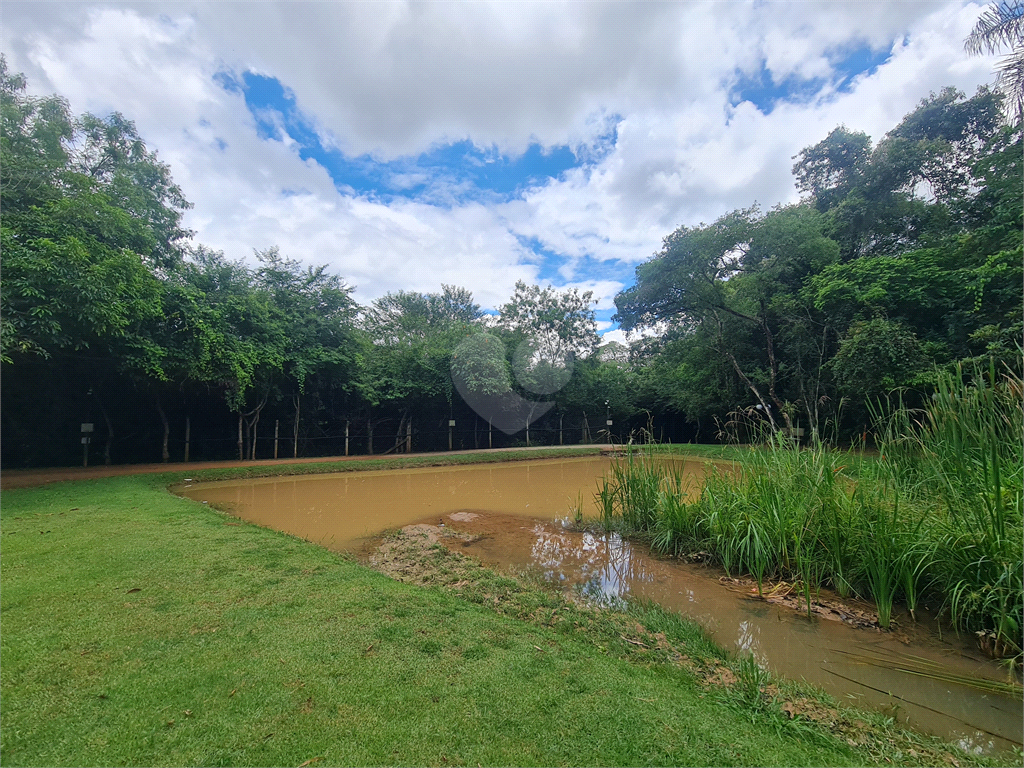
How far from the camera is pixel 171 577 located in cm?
302

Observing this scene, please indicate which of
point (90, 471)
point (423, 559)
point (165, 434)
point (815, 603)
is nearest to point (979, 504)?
point (815, 603)

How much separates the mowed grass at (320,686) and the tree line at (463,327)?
4.14m

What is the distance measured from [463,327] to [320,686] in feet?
51.2

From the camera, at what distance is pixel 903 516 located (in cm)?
306

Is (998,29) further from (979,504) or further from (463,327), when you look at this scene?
(463,327)

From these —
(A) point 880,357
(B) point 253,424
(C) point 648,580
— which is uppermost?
(A) point 880,357

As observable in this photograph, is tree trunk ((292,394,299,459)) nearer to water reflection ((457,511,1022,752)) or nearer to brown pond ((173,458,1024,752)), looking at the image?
brown pond ((173,458,1024,752))

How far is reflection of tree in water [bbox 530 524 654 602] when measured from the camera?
3736 millimetres

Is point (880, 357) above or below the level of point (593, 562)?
above

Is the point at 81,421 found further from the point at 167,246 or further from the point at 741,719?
the point at 741,719

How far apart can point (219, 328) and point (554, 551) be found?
917cm

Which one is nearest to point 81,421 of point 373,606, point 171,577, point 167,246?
point 167,246

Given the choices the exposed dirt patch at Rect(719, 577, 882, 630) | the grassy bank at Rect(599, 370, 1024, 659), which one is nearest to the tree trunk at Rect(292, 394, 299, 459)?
the grassy bank at Rect(599, 370, 1024, 659)

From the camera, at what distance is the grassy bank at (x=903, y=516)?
2.49 metres
